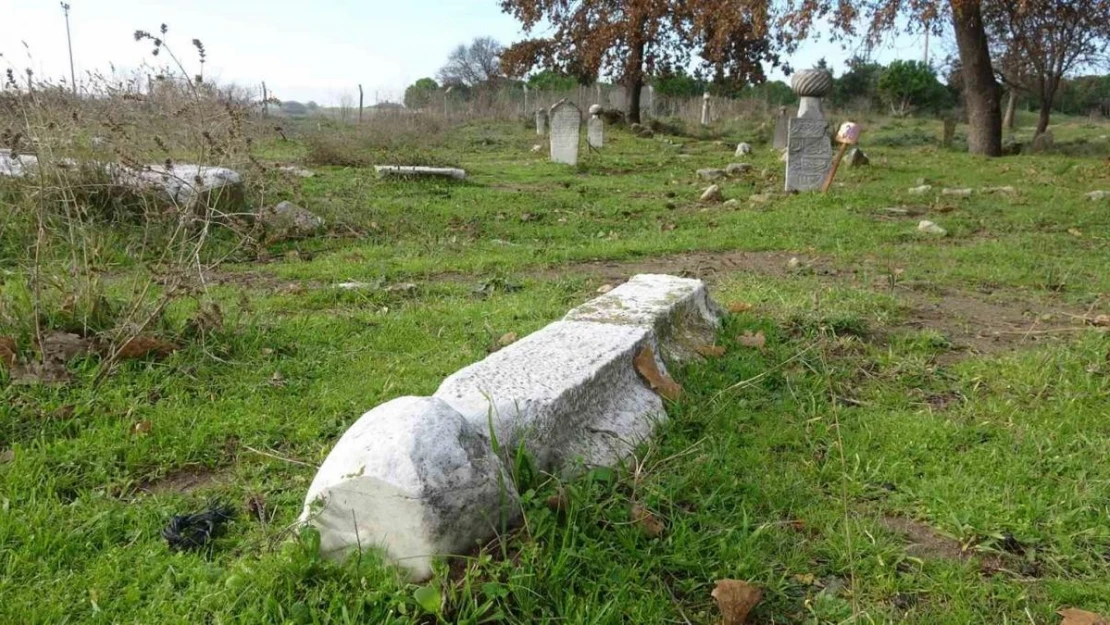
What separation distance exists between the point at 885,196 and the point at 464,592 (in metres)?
9.37

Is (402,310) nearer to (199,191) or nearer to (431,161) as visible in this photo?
(199,191)

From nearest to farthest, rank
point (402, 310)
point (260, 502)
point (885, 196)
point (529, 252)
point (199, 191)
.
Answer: point (260, 502)
point (199, 191)
point (402, 310)
point (529, 252)
point (885, 196)

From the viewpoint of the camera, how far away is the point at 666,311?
3629 mm

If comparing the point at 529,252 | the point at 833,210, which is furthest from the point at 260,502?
the point at 833,210

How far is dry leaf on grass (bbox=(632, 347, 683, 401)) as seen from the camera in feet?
10.4

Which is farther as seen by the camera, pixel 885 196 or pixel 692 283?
pixel 885 196

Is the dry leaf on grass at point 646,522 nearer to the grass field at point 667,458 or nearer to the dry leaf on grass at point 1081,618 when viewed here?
the grass field at point 667,458

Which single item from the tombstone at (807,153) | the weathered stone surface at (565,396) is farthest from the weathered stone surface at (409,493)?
the tombstone at (807,153)

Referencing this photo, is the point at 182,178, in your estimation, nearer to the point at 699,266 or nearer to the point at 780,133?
the point at 699,266

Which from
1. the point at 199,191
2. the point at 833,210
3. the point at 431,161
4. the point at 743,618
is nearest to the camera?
the point at 743,618

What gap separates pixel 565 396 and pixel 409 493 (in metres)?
0.80

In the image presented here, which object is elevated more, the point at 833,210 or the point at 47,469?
the point at 833,210

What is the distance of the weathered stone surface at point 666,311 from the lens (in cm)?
352

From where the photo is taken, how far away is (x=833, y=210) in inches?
351
